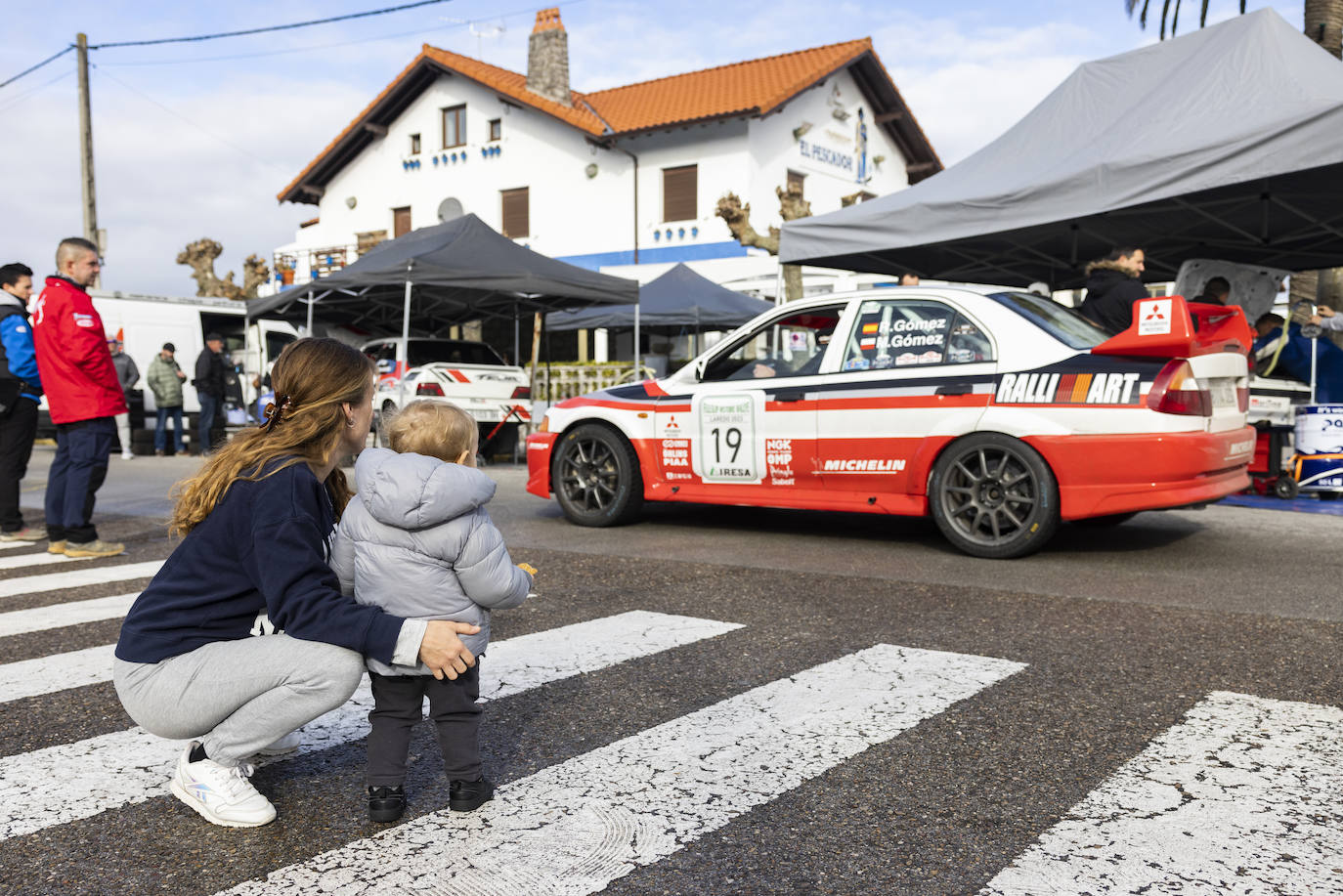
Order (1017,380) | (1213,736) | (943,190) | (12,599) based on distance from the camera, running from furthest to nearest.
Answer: (943,190)
(1017,380)
(12,599)
(1213,736)

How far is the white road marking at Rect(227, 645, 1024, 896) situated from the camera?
2268 millimetres

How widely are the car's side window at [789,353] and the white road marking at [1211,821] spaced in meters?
4.02

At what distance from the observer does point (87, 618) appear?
4.89 metres

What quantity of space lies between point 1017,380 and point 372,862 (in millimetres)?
4717

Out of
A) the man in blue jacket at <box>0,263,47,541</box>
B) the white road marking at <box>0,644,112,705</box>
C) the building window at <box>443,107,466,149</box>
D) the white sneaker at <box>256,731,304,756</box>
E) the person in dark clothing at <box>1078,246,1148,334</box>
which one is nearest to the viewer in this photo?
the white sneaker at <box>256,731,304,756</box>

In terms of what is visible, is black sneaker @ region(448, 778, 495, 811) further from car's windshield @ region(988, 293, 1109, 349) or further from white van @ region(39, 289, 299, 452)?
white van @ region(39, 289, 299, 452)

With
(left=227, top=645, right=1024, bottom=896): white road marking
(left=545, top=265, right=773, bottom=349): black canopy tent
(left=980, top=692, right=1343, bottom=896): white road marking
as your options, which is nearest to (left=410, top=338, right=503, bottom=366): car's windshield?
(left=545, top=265, right=773, bottom=349): black canopy tent

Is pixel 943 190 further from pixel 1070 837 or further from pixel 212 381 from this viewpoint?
pixel 212 381

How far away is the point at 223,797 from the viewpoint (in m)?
2.54

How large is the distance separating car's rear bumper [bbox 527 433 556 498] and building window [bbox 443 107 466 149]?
2703 cm

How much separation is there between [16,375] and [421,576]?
5720 millimetres

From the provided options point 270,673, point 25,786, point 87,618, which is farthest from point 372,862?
point 87,618

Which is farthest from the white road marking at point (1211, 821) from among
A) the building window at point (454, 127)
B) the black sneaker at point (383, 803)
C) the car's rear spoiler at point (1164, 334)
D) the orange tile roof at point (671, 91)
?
the building window at point (454, 127)

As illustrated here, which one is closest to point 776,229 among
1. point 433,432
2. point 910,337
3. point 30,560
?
point 910,337
